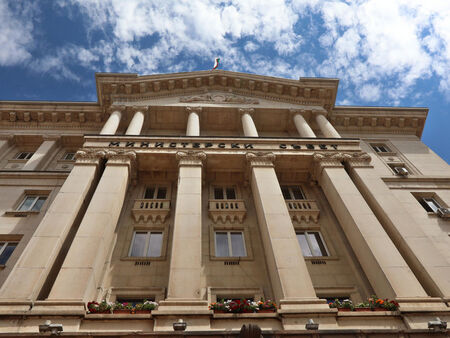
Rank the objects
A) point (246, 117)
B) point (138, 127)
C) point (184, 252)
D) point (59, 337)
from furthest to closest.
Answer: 1. point (246, 117)
2. point (138, 127)
3. point (184, 252)
4. point (59, 337)

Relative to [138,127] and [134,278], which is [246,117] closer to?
[138,127]

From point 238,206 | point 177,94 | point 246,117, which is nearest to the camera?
point 238,206

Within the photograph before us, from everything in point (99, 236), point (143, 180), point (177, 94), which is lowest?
point (99, 236)

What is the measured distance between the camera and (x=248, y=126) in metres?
23.1

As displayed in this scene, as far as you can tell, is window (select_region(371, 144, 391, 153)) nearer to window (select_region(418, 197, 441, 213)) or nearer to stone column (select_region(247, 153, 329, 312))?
window (select_region(418, 197, 441, 213))

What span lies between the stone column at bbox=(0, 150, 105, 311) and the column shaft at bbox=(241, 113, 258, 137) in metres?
10.8

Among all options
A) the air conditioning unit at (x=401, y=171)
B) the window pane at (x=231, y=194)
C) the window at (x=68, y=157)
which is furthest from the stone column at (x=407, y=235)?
the window at (x=68, y=157)

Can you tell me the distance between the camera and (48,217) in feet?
44.2

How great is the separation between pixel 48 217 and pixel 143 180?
7011mm

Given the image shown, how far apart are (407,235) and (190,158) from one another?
12640mm

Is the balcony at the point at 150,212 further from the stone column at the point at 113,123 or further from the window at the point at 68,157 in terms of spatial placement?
the window at the point at 68,157

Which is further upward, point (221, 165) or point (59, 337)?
point (221, 165)

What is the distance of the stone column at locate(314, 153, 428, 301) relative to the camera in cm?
1139

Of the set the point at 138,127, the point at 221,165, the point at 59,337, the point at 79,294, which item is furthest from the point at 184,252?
the point at 138,127
